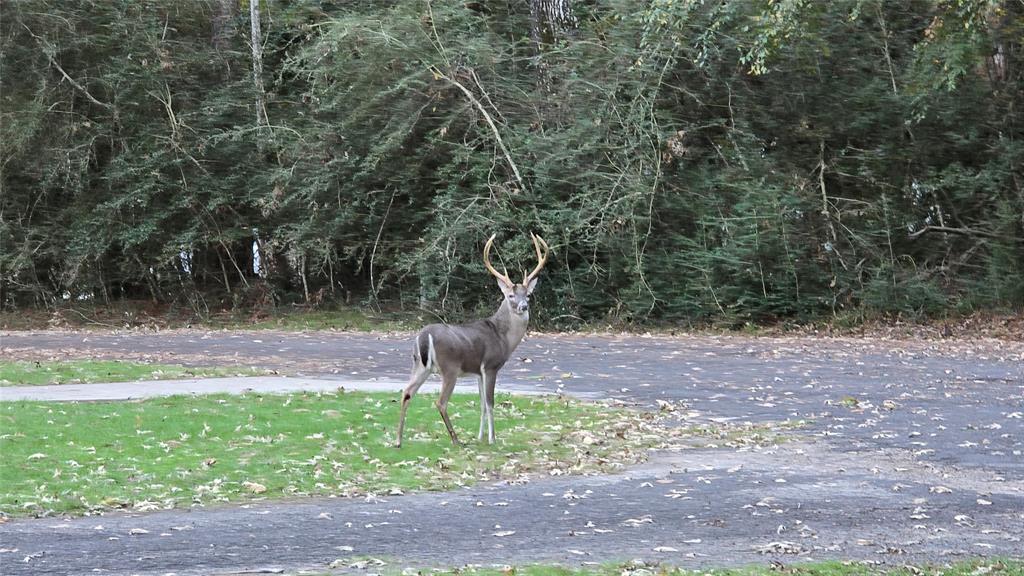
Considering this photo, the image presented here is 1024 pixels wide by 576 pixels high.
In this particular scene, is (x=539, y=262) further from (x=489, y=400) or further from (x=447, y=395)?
(x=447, y=395)

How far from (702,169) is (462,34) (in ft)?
20.1

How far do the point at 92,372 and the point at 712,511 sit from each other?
36.4ft

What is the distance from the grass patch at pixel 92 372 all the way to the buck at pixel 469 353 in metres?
6.36

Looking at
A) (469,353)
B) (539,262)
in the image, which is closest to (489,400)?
(469,353)

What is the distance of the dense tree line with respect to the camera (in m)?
→ 26.0

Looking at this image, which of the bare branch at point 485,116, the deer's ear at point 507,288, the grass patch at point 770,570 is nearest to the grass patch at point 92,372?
the deer's ear at point 507,288

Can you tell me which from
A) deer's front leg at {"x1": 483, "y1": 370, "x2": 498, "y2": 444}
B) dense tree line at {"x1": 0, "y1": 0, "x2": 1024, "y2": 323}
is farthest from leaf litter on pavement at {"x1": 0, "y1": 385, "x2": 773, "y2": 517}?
dense tree line at {"x1": 0, "y1": 0, "x2": 1024, "y2": 323}

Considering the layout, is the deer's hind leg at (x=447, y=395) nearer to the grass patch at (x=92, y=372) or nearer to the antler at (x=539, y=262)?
the antler at (x=539, y=262)

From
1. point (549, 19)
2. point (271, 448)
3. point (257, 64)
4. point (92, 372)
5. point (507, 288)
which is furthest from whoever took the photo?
point (257, 64)

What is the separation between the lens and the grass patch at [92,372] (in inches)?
658

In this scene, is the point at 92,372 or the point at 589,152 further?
the point at 589,152

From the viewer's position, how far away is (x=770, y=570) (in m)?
7.31

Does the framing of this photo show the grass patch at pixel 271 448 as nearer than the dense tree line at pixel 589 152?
Yes

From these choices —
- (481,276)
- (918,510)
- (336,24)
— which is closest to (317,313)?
(481,276)
